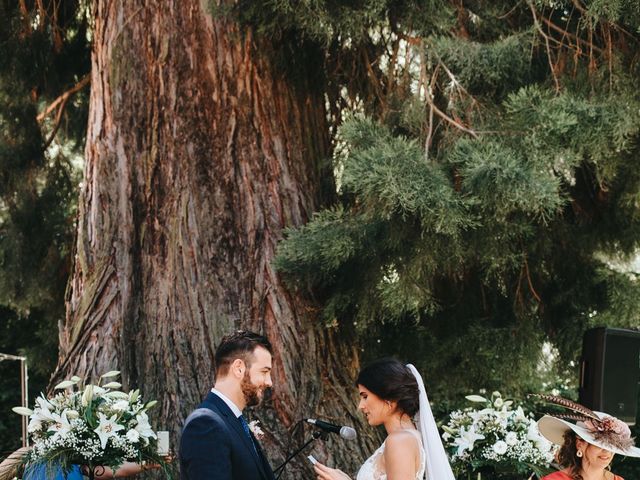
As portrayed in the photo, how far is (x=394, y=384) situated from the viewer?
458 cm

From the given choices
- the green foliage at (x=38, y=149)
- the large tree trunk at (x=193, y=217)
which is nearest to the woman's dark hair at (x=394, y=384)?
the large tree trunk at (x=193, y=217)

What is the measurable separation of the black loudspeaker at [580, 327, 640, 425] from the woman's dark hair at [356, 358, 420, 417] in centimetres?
279

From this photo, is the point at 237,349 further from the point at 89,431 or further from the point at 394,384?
the point at 89,431

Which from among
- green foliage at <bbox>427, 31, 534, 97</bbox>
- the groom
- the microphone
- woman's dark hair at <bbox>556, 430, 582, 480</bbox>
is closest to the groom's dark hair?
the groom

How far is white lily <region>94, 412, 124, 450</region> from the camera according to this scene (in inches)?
204

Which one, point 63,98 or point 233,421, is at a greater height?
point 63,98

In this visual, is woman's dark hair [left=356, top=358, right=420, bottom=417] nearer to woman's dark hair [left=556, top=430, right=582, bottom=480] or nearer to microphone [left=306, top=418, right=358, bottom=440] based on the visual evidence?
microphone [left=306, top=418, right=358, bottom=440]

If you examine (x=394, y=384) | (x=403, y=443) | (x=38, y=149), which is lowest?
(x=403, y=443)

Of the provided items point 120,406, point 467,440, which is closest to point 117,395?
point 120,406

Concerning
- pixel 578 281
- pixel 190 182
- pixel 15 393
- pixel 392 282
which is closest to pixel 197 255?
pixel 190 182

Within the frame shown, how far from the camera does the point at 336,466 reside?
6438 mm

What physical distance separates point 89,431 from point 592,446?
8.26 feet

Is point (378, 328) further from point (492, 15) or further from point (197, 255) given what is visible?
point (492, 15)

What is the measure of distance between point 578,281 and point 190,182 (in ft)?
10.9
